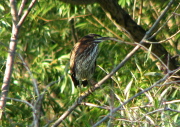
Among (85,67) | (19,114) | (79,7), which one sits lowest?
(19,114)

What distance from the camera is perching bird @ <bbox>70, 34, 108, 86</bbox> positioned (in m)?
5.55

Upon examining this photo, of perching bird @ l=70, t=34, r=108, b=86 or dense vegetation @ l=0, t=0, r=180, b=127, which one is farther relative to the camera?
dense vegetation @ l=0, t=0, r=180, b=127

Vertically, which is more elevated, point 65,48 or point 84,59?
point 65,48

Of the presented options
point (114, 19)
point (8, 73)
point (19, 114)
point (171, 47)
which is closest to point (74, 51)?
point (114, 19)

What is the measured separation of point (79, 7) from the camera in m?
6.40

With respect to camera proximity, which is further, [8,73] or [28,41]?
[28,41]

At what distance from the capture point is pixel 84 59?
5707 mm

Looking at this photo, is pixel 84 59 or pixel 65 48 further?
pixel 65 48

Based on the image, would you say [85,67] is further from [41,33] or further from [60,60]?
[41,33]

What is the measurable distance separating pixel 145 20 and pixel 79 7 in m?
1.37

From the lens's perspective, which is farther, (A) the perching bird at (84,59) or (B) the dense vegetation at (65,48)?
(B) the dense vegetation at (65,48)

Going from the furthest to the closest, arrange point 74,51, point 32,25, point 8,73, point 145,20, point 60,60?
point 145,20, point 32,25, point 60,60, point 74,51, point 8,73

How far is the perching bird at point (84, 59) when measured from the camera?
5547mm

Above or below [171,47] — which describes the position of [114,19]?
above
